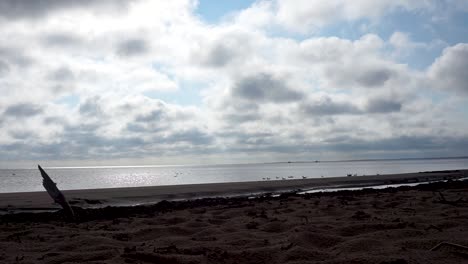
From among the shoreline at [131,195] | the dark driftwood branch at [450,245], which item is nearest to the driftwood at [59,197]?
the shoreline at [131,195]

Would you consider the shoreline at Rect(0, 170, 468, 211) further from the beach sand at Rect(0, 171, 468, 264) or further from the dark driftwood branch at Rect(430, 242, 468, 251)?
the dark driftwood branch at Rect(430, 242, 468, 251)

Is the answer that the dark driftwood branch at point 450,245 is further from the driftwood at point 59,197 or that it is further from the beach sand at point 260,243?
the driftwood at point 59,197

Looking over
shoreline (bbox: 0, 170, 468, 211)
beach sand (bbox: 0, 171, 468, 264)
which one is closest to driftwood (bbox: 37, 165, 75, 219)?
beach sand (bbox: 0, 171, 468, 264)

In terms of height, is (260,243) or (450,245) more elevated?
(450,245)

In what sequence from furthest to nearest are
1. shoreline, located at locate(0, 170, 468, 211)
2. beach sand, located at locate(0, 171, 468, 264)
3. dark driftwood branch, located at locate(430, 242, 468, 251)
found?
shoreline, located at locate(0, 170, 468, 211) < beach sand, located at locate(0, 171, 468, 264) < dark driftwood branch, located at locate(430, 242, 468, 251)

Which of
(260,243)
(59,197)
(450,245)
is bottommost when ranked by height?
(260,243)

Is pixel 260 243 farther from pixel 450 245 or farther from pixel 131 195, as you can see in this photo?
pixel 131 195

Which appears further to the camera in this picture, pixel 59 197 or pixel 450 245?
pixel 59 197

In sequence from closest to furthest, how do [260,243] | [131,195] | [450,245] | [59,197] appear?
[450,245] < [260,243] < [59,197] < [131,195]

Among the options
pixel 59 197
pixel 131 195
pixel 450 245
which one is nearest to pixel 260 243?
pixel 450 245

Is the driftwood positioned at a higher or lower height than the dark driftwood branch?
higher

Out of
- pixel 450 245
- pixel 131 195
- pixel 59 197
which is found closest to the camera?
pixel 450 245

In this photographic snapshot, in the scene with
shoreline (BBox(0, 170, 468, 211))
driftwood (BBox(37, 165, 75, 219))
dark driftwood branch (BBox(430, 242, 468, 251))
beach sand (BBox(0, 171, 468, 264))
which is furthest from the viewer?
shoreline (BBox(0, 170, 468, 211))

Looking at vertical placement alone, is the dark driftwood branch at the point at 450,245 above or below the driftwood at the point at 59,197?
below
